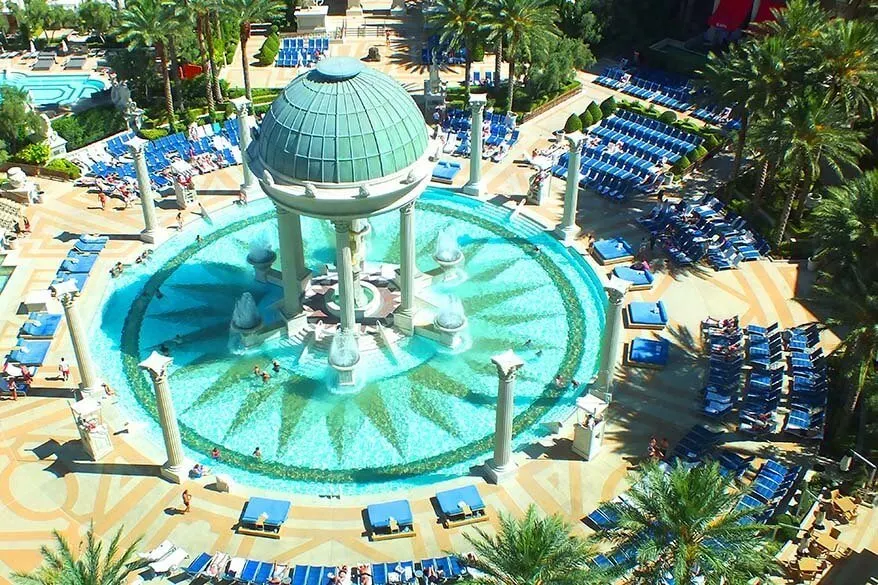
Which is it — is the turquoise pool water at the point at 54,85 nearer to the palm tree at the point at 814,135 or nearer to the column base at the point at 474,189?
the column base at the point at 474,189

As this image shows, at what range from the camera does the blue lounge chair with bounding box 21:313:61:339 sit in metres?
45.2

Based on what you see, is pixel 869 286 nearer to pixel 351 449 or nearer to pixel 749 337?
pixel 749 337

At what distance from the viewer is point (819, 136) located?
Answer: 4750 cm

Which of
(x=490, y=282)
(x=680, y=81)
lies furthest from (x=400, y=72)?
(x=490, y=282)

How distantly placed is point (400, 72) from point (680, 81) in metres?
23.6

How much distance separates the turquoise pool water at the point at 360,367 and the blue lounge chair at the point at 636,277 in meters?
1.56

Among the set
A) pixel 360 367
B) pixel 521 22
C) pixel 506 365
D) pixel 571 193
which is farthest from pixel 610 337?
pixel 521 22

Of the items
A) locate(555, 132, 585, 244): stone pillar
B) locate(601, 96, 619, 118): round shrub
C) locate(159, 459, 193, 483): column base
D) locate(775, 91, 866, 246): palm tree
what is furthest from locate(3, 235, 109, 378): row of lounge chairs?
locate(775, 91, 866, 246): palm tree

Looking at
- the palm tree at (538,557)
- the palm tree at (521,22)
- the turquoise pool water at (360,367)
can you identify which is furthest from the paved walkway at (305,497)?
the palm tree at (521,22)

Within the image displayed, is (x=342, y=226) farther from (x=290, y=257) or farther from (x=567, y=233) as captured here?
(x=567, y=233)

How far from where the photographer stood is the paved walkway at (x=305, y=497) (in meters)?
34.7

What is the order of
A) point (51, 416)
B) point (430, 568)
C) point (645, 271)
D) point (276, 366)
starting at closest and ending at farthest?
point (430, 568)
point (51, 416)
point (276, 366)
point (645, 271)

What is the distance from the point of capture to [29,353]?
1721 inches

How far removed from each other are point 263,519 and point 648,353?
2098cm
